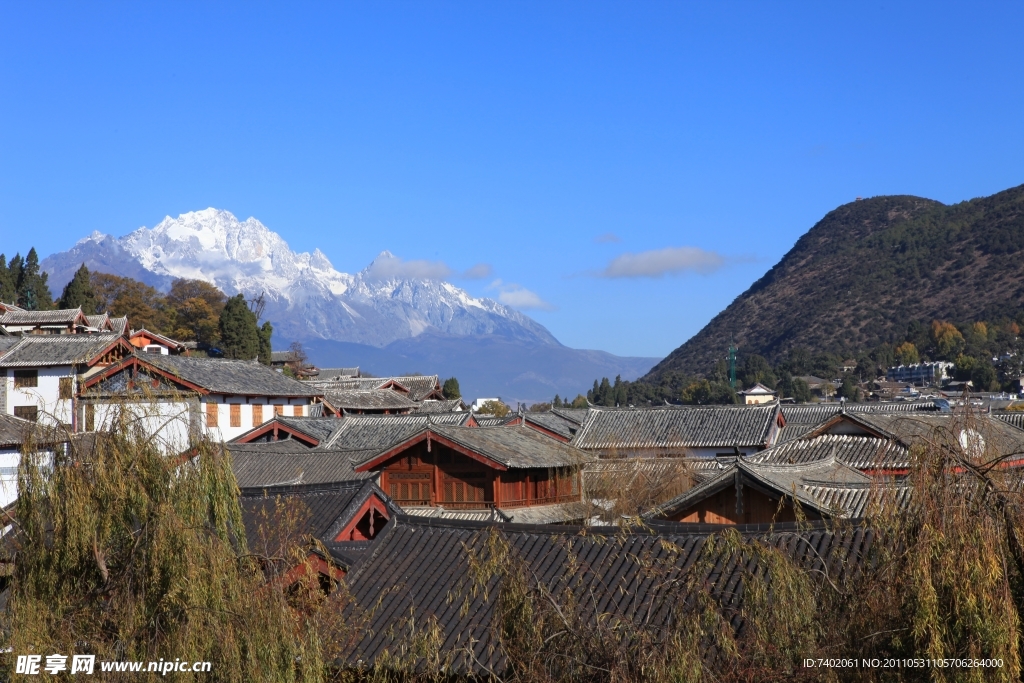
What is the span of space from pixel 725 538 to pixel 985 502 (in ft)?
8.14

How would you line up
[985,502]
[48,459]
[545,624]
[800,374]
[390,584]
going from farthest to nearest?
[800,374]
[390,584]
[48,459]
[545,624]
[985,502]

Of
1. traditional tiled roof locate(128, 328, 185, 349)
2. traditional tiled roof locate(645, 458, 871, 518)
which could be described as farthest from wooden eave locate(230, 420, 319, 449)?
traditional tiled roof locate(128, 328, 185, 349)

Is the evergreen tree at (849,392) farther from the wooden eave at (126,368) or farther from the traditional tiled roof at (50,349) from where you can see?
the traditional tiled roof at (50,349)

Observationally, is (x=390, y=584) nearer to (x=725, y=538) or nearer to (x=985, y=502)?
(x=725, y=538)

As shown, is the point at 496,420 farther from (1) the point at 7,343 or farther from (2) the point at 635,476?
(1) the point at 7,343

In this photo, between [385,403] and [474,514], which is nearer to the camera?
[474,514]

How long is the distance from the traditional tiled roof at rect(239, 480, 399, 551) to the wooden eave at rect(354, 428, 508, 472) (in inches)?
428

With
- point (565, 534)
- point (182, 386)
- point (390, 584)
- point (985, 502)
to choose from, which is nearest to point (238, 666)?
point (390, 584)

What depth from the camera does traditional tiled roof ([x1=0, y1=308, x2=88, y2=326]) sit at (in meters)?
68.3

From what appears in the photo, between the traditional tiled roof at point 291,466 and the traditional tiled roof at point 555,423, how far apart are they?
16805mm

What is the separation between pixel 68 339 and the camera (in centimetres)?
5244

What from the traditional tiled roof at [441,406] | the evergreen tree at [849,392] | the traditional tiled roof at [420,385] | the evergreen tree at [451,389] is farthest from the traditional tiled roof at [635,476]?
the evergreen tree at [849,392]

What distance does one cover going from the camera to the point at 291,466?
108ft

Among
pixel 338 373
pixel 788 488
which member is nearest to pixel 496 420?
pixel 788 488
